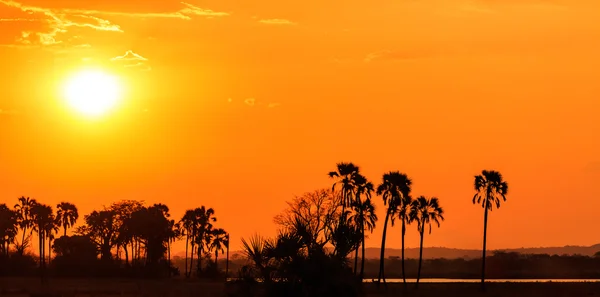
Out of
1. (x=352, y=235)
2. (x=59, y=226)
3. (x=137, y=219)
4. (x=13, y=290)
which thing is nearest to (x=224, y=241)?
(x=137, y=219)

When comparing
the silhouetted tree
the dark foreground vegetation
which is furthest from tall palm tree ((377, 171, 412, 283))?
the silhouetted tree

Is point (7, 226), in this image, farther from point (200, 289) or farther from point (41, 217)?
point (200, 289)

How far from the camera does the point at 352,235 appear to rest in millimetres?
52250

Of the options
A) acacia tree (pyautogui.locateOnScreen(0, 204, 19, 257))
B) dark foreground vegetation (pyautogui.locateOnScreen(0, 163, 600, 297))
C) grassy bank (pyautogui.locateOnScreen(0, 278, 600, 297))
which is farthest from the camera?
acacia tree (pyautogui.locateOnScreen(0, 204, 19, 257))

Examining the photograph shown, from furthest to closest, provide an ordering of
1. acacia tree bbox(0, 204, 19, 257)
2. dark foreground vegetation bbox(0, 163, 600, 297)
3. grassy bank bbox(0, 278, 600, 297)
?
acacia tree bbox(0, 204, 19, 257)
grassy bank bbox(0, 278, 600, 297)
dark foreground vegetation bbox(0, 163, 600, 297)

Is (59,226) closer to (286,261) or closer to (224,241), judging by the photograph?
(224,241)

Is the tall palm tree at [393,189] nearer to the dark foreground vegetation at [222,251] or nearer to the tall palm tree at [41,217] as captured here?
the dark foreground vegetation at [222,251]

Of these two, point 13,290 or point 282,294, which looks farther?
point 13,290

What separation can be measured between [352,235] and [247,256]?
577 cm

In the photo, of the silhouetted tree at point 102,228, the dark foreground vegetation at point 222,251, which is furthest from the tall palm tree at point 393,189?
the silhouetted tree at point 102,228

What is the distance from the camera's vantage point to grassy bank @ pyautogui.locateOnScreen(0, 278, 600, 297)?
107 meters

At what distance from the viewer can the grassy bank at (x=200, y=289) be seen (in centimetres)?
10706

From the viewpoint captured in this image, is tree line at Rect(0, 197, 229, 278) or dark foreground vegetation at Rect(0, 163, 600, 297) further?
tree line at Rect(0, 197, 229, 278)

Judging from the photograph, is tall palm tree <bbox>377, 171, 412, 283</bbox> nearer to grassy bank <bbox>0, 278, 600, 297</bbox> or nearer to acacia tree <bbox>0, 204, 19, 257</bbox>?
grassy bank <bbox>0, 278, 600, 297</bbox>
